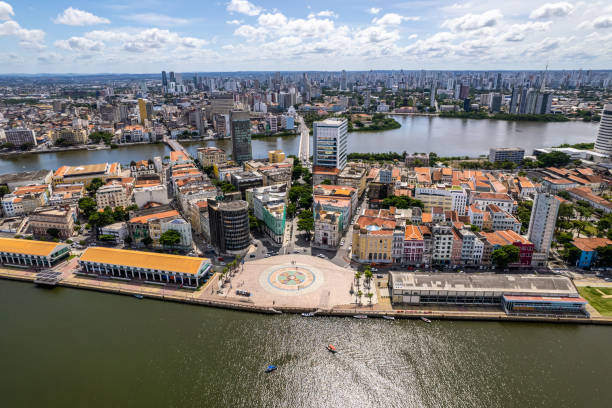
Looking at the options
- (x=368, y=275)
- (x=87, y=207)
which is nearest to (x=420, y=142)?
(x=368, y=275)

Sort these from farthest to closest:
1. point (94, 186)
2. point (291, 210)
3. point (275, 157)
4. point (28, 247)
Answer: point (275, 157)
point (94, 186)
point (291, 210)
point (28, 247)

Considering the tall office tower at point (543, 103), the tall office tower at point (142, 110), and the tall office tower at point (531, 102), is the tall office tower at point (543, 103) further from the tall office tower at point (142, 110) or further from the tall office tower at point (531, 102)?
the tall office tower at point (142, 110)

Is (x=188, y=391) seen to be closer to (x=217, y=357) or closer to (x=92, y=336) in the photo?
(x=217, y=357)

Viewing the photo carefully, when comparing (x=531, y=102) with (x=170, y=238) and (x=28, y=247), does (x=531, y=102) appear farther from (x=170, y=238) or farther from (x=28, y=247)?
(x=28, y=247)

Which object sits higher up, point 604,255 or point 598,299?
point 604,255

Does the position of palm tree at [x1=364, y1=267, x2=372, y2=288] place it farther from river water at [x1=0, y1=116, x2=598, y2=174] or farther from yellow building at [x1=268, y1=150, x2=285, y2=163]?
river water at [x1=0, y1=116, x2=598, y2=174]

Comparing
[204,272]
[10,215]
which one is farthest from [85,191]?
[204,272]
